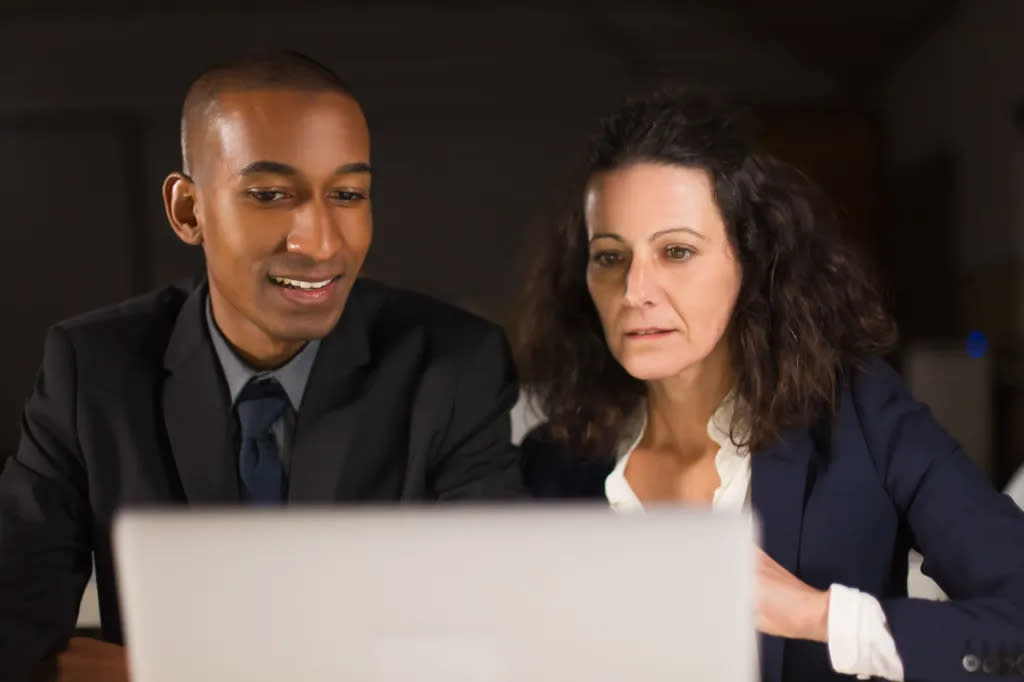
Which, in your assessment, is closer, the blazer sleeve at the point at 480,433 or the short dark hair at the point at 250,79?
the short dark hair at the point at 250,79

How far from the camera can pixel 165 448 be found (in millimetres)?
1210

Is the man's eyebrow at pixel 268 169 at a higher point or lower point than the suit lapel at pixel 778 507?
higher

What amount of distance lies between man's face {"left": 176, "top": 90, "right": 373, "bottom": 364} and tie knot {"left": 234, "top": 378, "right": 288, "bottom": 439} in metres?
0.11

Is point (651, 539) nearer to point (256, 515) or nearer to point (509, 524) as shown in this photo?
point (509, 524)

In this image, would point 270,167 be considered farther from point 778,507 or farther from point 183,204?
point 778,507

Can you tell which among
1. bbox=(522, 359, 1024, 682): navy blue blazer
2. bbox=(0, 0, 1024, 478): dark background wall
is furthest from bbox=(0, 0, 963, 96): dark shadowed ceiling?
bbox=(522, 359, 1024, 682): navy blue blazer

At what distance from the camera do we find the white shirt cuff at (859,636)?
1.02 meters

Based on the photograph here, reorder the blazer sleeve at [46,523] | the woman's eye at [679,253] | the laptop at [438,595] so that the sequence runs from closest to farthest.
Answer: the laptop at [438,595], the blazer sleeve at [46,523], the woman's eye at [679,253]

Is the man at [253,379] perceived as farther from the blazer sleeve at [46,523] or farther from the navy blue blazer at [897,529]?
the navy blue blazer at [897,529]

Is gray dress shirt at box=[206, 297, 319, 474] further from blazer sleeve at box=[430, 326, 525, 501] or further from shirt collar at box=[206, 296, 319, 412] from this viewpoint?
blazer sleeve at box=[430, 326, 525, 501]

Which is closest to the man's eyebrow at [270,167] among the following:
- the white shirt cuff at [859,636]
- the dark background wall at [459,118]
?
the white shirt cuff at [859,636]

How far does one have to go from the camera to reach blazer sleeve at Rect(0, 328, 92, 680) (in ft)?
3.68

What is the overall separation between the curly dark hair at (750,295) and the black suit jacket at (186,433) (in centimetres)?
20

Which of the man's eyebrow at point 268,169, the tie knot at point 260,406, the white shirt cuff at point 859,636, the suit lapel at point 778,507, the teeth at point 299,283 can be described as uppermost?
the man's eyebrow at point 268,169
